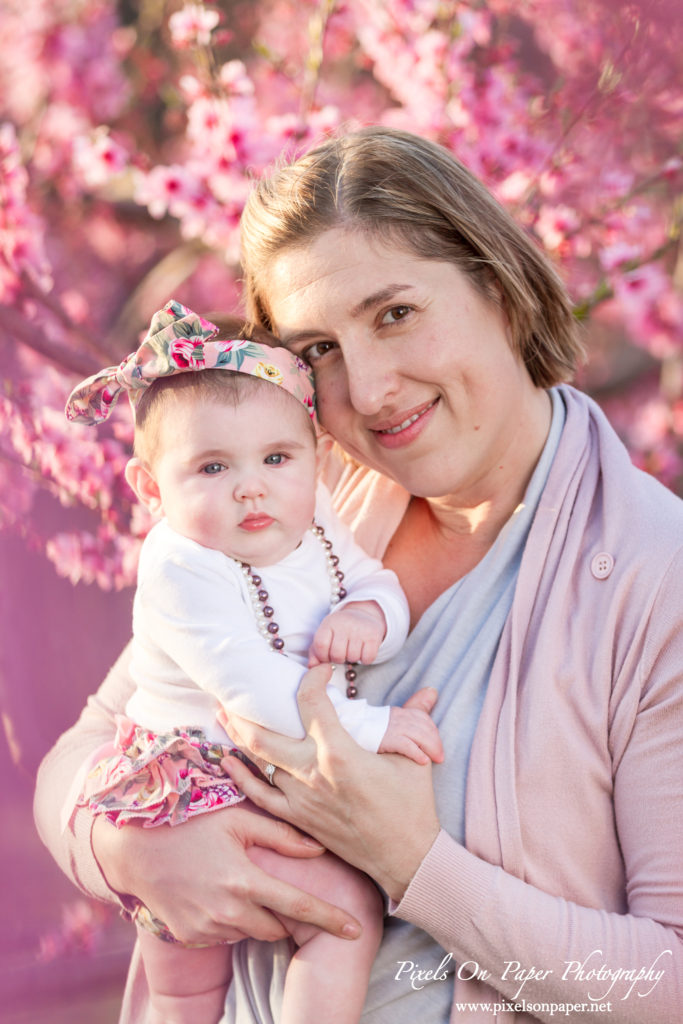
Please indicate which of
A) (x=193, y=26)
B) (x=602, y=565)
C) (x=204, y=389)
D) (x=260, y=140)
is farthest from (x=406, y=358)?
(x=193, y=26)

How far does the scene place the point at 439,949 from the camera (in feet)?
5.53

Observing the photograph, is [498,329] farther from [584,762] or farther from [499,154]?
[499,154]

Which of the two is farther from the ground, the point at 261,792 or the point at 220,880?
the point at 261,792

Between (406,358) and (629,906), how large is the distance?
1.05 m

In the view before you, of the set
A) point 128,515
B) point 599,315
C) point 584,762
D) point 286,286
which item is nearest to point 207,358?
point 286,286

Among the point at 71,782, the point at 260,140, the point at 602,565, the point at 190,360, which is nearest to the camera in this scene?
the point at 602,565

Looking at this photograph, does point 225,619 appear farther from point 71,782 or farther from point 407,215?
point 407,215

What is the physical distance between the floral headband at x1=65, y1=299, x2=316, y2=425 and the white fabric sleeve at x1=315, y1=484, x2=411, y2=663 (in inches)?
10.5

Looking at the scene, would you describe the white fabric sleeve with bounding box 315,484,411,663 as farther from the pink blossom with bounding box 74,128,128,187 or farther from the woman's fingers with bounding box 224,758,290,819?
the pink blossom with bounding box 74,128,128,187

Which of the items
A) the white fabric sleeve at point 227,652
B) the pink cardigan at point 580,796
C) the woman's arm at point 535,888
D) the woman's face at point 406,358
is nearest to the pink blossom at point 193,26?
the woman's face at point 406,358

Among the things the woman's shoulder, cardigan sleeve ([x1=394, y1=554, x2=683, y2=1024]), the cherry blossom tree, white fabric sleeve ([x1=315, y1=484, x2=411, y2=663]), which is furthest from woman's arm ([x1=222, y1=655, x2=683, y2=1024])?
the cherry blossom tree

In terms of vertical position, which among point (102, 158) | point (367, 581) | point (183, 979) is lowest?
point (183, 979)

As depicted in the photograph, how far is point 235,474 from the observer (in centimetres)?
180

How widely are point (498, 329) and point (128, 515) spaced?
1731 millimetres
